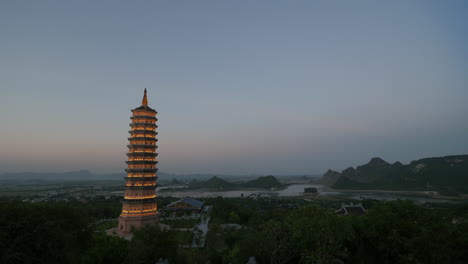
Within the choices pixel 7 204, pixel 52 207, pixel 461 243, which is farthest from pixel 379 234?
pixel 7 204

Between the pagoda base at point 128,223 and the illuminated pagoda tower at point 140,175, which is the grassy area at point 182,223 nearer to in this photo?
the illuminated pagoda tower at point 140,175

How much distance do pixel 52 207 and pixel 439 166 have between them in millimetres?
153892

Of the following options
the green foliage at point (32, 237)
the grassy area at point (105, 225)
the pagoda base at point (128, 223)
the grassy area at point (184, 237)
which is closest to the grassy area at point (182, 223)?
the grassy area at point (184, 237)

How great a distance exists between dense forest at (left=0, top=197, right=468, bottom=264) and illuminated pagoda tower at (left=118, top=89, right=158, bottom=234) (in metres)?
14.9

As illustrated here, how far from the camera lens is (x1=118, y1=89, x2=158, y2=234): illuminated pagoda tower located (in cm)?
3831

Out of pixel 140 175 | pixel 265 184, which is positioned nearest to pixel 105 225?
pixel 140 175

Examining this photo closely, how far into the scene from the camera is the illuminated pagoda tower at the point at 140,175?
38.3 metres

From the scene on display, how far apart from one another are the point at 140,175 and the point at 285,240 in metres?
26.3

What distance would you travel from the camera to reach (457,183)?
344 feet

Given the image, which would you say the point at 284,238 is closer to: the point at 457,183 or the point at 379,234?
the point at 379,234

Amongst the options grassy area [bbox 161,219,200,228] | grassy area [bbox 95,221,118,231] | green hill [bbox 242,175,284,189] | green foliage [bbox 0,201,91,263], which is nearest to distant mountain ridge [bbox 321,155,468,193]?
green hill [bbox 242,175,284,189]

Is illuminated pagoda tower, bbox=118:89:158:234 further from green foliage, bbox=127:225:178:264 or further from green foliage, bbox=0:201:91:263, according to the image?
green foliage, bbox=0:201:91:263

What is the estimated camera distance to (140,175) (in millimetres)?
39062

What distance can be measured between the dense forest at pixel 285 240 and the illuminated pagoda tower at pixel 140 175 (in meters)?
14.9
